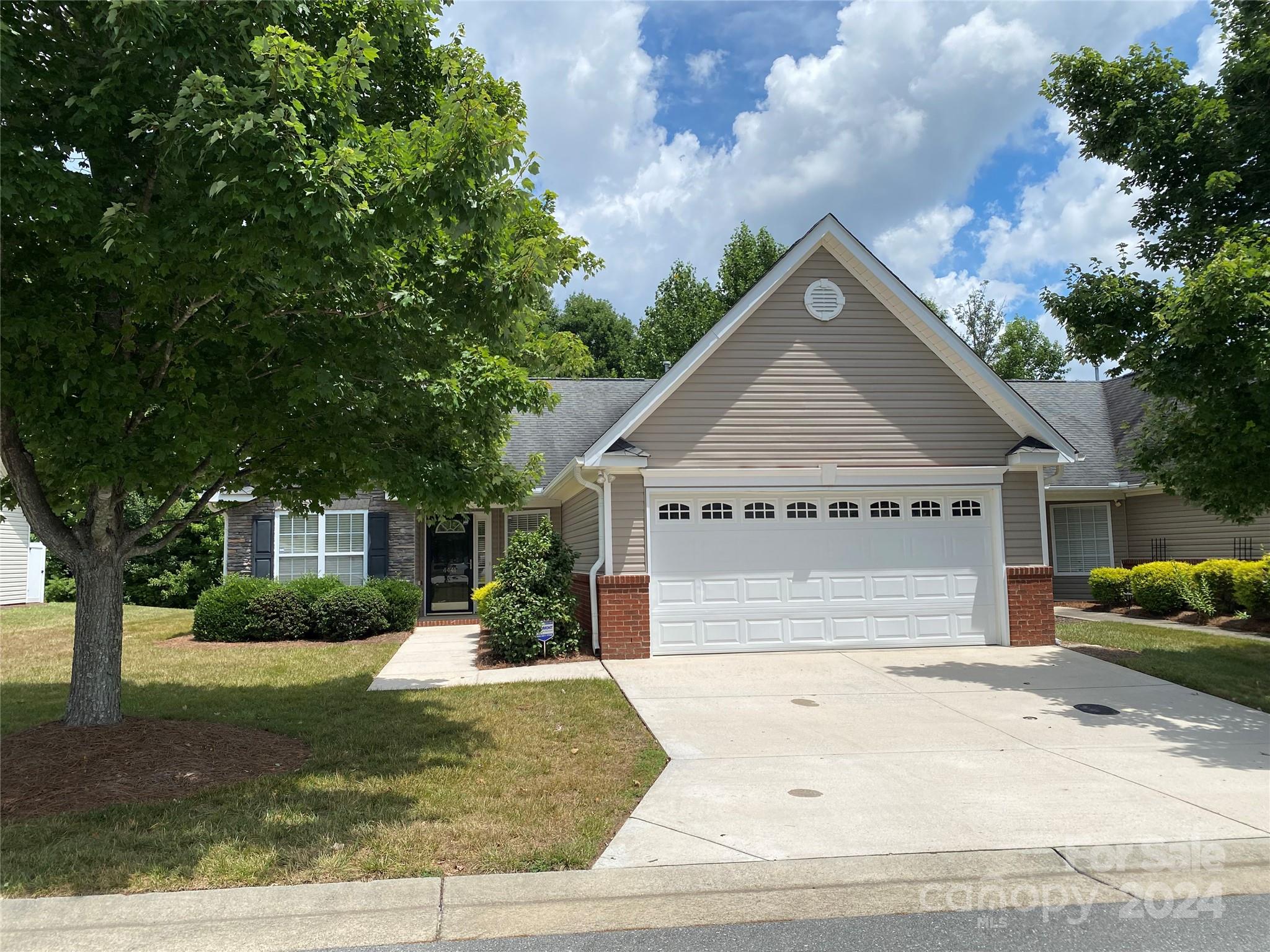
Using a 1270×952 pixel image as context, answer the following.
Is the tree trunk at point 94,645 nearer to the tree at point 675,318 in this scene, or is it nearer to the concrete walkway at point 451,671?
the concrete walkway at point 451,671

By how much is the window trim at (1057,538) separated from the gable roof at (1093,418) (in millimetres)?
916

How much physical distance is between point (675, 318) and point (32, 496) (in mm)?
28232

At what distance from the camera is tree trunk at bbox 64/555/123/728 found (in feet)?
23.9

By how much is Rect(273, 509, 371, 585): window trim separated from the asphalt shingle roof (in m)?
3.37

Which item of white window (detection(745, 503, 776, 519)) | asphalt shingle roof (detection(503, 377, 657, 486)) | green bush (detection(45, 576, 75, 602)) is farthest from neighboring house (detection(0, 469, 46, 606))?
white window (detection(745, 503, 776, 519))

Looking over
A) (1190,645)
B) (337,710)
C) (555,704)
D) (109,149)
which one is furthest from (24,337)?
(1190,645)

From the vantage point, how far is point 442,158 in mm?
5367

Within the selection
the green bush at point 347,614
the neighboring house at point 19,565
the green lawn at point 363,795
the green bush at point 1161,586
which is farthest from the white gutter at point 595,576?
the neighboring house at point 19,565

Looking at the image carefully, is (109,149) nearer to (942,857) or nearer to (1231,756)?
(942,857)

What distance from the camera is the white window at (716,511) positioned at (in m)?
12.5

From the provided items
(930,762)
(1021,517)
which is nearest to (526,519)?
(1021,517)

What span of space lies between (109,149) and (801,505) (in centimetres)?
961

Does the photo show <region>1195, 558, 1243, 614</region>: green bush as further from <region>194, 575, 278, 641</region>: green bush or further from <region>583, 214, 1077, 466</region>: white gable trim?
<region>194, 575, 278, 641</region>: green bush

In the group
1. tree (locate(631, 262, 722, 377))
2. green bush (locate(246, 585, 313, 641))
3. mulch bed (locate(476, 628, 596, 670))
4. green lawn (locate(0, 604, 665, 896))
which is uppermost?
tree (locate(631, 262, 722, 377))
